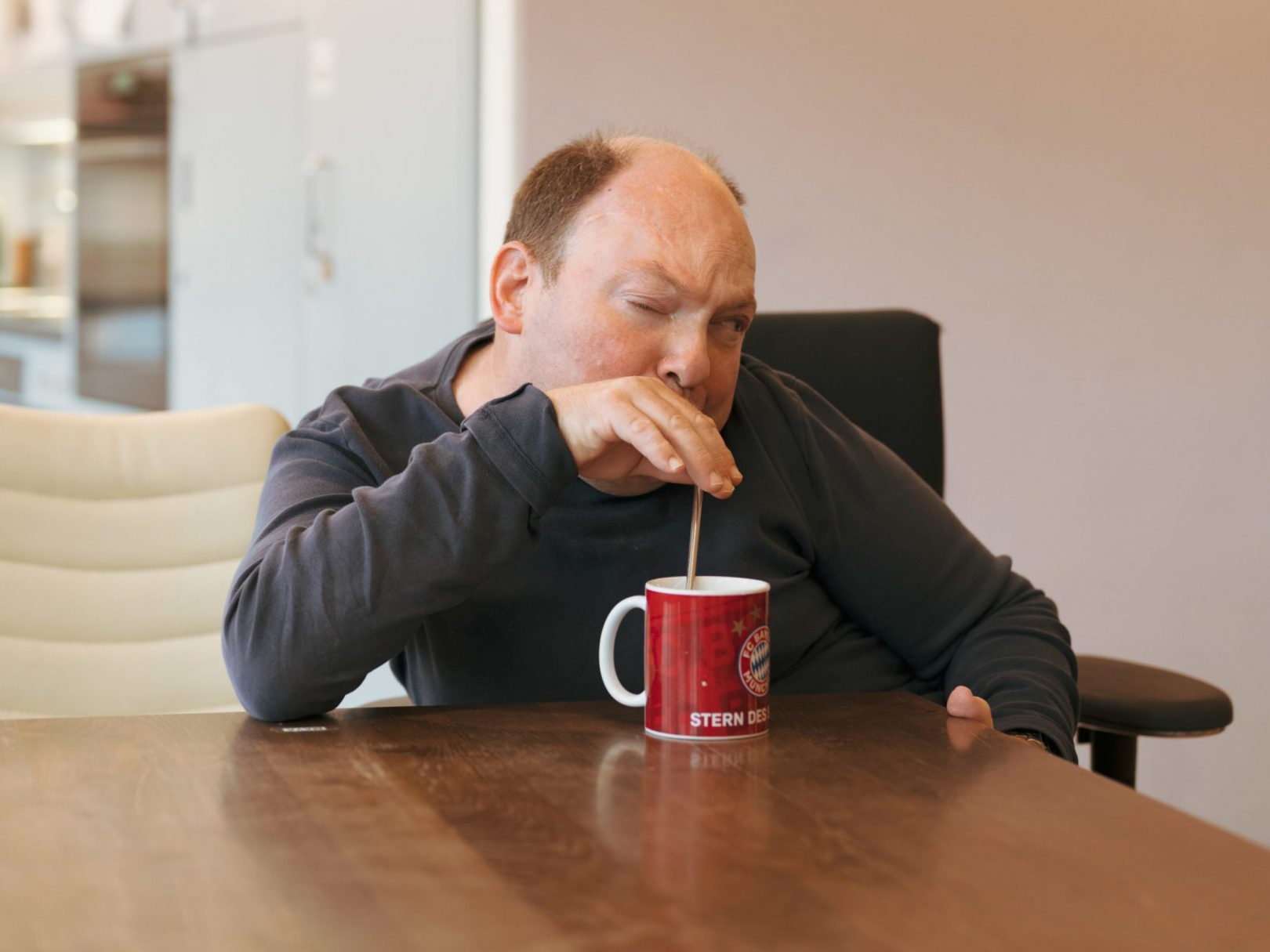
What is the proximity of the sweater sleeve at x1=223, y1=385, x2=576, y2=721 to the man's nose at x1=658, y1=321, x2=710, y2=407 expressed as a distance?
18 cm

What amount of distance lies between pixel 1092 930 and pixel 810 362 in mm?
1122

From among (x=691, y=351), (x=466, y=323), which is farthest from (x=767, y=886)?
(x=466, y=323)

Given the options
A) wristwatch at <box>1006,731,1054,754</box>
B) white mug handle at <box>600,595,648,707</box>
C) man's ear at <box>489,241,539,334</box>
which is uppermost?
man's ear at <box>489,241,539,334</box>

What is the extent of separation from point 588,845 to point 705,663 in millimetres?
219

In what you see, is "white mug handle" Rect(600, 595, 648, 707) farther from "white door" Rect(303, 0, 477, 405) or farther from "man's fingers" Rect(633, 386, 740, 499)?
"white door" Rect(303, 0, 477, 405)

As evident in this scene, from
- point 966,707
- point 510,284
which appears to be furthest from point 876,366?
point 966,707

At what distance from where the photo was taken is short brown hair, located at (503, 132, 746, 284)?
1200mm

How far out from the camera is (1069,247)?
8.24 ft

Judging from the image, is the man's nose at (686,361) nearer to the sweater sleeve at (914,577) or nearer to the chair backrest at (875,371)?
the sweater sleeve at (914,577)

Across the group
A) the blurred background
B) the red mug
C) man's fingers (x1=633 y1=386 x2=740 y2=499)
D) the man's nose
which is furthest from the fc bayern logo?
the blurred background

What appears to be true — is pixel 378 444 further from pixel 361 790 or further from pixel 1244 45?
pixel 1244 45

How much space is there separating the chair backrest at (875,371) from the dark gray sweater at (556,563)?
238 mm

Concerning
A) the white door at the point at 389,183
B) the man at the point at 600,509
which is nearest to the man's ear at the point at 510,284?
the man at the point at 600,509

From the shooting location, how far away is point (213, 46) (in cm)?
421
